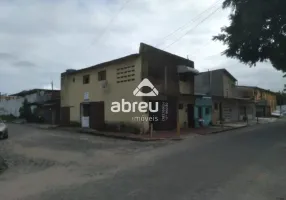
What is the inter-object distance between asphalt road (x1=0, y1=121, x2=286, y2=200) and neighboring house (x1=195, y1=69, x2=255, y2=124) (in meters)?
22.8

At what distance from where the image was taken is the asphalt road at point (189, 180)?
602 cm

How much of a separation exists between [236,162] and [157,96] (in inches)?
480

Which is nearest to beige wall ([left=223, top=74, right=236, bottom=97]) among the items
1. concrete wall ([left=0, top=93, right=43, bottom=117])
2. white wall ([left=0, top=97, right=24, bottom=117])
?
concrete wall ([left=0, top=93, right=43, bottom=117])

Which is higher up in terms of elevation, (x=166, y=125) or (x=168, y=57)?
(x=168, y=57)

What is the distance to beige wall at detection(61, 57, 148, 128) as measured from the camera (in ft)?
69.5

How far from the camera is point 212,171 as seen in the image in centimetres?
816

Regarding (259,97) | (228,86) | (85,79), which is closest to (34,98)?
(85,79)

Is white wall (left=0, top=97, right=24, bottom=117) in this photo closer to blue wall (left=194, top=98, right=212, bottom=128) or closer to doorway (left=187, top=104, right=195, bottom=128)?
doorway (left=187, top=104, right=195, bottom=128)

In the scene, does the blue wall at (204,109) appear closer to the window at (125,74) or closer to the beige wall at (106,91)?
the beige wall at (106,91)

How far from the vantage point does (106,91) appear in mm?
23562

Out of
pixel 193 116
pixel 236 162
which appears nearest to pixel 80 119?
pixel 193 116

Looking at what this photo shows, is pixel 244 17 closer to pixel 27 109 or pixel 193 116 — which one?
pixel 193 116

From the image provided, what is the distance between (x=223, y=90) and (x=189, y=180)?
100 ft

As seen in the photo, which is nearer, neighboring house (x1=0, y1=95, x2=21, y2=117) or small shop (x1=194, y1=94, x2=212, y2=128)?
small shop (x1=194, y1=94, x2=212, y2=128)
